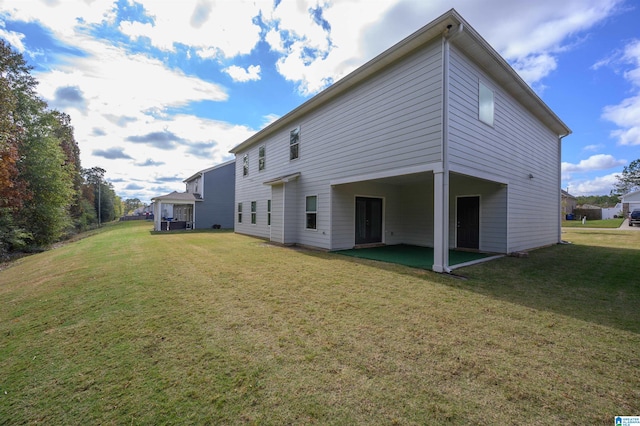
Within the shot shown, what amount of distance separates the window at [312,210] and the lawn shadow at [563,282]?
256 centimetres

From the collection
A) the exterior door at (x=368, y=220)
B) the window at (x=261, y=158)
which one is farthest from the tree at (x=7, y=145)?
the exterior door at (x=368, y=220)

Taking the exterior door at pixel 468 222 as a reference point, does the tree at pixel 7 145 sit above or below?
above

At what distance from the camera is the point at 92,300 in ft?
14.5

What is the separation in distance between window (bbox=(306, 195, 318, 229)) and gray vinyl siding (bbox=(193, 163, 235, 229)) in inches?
596

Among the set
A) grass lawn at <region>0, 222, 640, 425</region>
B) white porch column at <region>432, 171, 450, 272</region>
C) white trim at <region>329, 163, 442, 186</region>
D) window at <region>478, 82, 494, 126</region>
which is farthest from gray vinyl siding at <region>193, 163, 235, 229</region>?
white porch column at <region>432, 171, 450, 272</region>

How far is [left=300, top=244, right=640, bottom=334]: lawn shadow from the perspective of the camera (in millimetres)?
3936

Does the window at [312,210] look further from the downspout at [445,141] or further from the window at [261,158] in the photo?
the downspout at [445,141]

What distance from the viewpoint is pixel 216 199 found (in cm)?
2348

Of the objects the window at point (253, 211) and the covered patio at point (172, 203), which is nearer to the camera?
the window at point (253, 211)

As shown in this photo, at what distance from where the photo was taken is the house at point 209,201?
22.0 m

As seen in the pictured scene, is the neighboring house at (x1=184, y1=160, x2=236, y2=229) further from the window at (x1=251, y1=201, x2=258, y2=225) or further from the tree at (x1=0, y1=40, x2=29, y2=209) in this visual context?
the tree at (x1=0, y1=40, x2=29, y2=209)

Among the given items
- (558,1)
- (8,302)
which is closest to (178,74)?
(8,302)

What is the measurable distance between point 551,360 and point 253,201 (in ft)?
48.6

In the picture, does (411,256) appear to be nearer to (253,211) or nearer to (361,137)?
(361,137)
